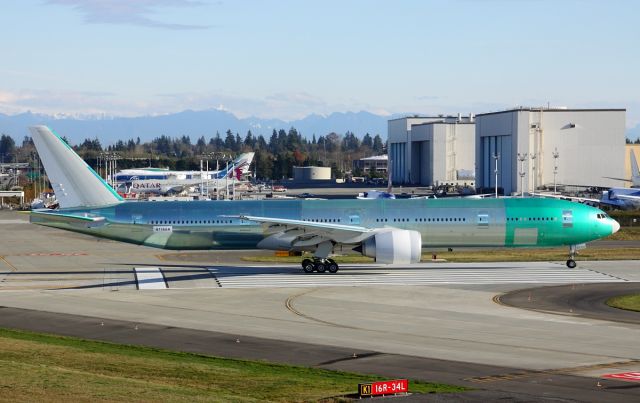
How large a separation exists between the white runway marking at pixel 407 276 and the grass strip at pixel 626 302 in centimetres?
536

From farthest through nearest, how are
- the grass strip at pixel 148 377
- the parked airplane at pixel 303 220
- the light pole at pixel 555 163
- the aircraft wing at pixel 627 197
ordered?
the light pole at pixel 555 163
the aircraft wing at pixel 627 197
the parked airplane at pixel 303 220
the grass strip at pixel 148 377

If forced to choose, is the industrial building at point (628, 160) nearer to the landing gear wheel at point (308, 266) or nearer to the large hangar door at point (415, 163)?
the large hangar door at point (415, 163)

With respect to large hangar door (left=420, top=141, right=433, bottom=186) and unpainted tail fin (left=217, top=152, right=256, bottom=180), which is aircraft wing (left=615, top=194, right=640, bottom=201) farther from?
large hangar door (left=420, top=141, right=433, bottom=186)

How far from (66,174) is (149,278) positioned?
24.8ft

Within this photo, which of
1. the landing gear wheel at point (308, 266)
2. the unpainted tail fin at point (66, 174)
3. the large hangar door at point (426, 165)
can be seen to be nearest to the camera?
the landing gear wheel at point (308, 266)

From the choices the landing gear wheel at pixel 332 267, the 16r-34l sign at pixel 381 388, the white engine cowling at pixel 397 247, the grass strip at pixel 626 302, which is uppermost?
the white engine cowling at pixel 397 247

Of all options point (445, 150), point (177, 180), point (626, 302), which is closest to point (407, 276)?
point (626, 302)

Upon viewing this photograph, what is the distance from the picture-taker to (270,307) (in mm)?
39562

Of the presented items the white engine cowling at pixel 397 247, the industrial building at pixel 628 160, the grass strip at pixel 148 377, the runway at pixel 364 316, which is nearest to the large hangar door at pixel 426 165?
the industrial building at pixel 628 160

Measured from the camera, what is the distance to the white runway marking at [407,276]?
4700cm

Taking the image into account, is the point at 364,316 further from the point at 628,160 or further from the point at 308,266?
the point at 628,160

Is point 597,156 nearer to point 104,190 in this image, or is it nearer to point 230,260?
point 230,260

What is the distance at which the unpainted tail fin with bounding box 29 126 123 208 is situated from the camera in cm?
5178

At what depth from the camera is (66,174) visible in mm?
51969
